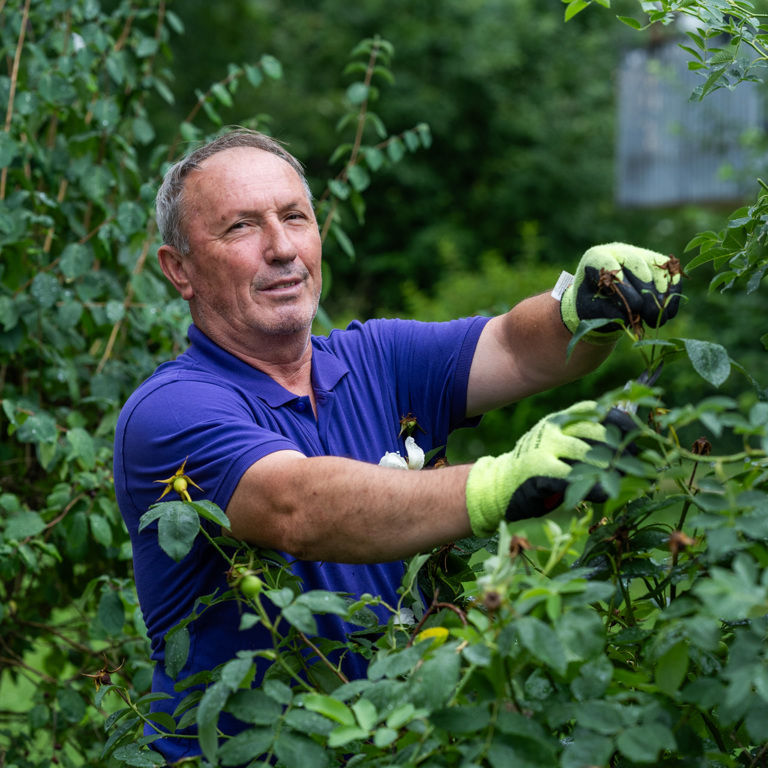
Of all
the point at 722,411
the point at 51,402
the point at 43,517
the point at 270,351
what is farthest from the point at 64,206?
the point at 722,411

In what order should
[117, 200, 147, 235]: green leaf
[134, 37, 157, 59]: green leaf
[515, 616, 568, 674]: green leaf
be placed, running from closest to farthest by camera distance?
1. [515, 616, 568, 674]: green leaf
2. [117, 200, 147, 235]: green leaf
3. [134, 37, 157, 59]: green leaf

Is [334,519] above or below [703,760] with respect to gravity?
above

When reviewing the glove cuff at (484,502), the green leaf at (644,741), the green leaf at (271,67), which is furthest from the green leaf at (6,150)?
the green leaf at (644,741)

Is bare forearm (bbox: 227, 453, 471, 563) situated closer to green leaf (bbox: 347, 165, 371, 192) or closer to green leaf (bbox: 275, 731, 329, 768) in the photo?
green leaf (bbox: 275, 731, 329, 768)

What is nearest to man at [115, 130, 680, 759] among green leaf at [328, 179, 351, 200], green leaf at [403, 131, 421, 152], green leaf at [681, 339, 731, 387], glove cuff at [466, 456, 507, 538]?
glove cuff at [466, 456, 507, 538]

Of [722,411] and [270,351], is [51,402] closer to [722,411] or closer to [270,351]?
[270,351]

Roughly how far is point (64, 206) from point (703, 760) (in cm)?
282

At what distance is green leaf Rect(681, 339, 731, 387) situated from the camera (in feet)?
4.56

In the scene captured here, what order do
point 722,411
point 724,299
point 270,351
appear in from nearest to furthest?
point 722,411
point 270,351
point 724,299

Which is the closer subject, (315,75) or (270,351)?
(270,351)

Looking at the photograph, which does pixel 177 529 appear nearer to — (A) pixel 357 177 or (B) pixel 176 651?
(B) pixel 176 651

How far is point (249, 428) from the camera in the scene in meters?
1.84

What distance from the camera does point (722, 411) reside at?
116 centimetres

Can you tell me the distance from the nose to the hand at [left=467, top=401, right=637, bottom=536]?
1.01m
